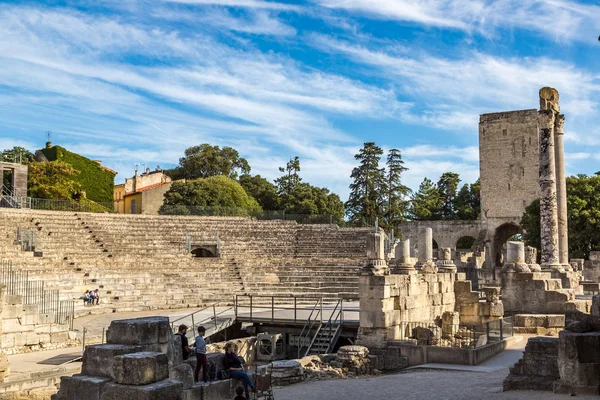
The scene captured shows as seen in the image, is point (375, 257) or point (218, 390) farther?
point (375, 257)

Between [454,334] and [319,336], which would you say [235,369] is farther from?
[454,334]

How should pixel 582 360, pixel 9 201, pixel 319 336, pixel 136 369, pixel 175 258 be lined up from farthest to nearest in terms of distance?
pixel 9 201 < pixel 175 258 < pixel 319 336 < pixel 582 360 < pixel 136 369

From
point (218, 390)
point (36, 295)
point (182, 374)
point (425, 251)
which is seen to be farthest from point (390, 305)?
point (36, 295)

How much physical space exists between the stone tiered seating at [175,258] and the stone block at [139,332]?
1576 cm

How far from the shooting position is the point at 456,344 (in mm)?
16562

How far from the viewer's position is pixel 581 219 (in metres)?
39.7

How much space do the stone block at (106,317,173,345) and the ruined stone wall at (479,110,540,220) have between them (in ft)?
148

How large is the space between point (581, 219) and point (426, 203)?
26.6m

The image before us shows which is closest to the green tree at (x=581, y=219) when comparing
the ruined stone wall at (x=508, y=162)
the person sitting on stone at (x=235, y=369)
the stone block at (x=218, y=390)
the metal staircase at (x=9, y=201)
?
the ruined stone wall at (x=508, y=162)

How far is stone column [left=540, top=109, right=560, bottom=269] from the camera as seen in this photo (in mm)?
22797

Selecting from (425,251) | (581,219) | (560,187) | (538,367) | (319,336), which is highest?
(560,187)

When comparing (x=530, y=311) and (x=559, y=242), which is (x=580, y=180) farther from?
(x=530, y=311)

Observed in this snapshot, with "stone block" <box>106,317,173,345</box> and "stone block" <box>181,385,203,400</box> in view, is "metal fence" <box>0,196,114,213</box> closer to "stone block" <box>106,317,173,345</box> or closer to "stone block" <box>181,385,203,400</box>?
"stone block" <box>106,317,173,345</box>

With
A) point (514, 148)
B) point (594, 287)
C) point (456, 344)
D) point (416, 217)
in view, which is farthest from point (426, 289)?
point (416, 217)
